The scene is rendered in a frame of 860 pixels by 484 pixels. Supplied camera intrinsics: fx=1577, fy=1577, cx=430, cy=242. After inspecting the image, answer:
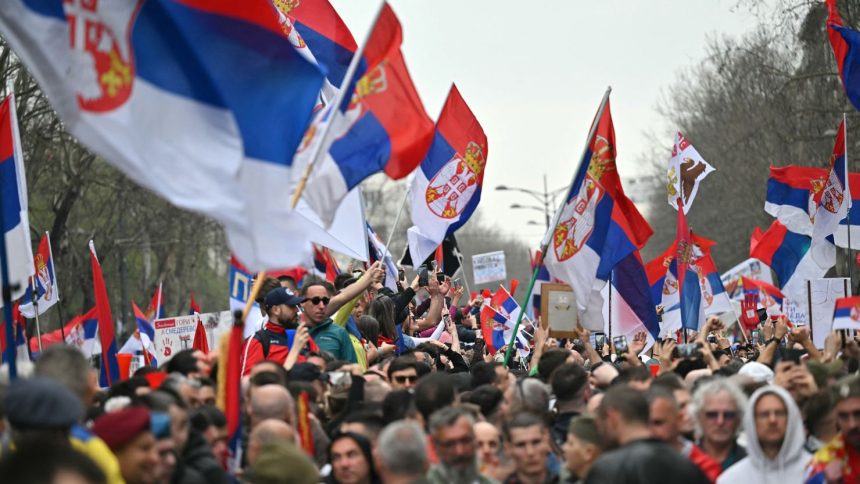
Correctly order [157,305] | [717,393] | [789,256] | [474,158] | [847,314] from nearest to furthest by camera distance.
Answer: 1. [717,393]
2. [847,314]
3. [474,158]
4. [789,256]
5. [157,305]

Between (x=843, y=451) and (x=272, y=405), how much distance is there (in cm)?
290

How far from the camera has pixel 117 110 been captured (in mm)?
7695

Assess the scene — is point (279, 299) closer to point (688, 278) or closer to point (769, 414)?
point (769, 414)

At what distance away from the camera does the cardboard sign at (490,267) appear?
1264 inches

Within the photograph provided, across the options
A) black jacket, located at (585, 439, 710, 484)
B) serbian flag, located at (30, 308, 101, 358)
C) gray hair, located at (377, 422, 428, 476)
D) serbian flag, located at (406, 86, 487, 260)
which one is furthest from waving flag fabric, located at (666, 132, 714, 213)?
black jacket, located at (585, 439, 710, 484)

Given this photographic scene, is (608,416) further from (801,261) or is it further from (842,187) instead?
(801,261)

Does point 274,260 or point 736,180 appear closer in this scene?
point 274,260

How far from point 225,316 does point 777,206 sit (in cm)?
977

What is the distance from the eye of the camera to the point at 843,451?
802 centimetres

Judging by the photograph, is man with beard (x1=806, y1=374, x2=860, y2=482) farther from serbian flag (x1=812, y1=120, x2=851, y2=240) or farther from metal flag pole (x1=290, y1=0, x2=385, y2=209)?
serbian flag (x1=812, y1=120, x2=851, y2=240)

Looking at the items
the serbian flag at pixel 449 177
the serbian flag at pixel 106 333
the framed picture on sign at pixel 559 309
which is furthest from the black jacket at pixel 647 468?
the serbian flag at pixel 449 177

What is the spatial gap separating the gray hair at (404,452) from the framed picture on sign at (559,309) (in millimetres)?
6505

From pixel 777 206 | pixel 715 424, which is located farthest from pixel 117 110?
pixel 777 206

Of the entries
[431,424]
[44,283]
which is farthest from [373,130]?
[44,283]
